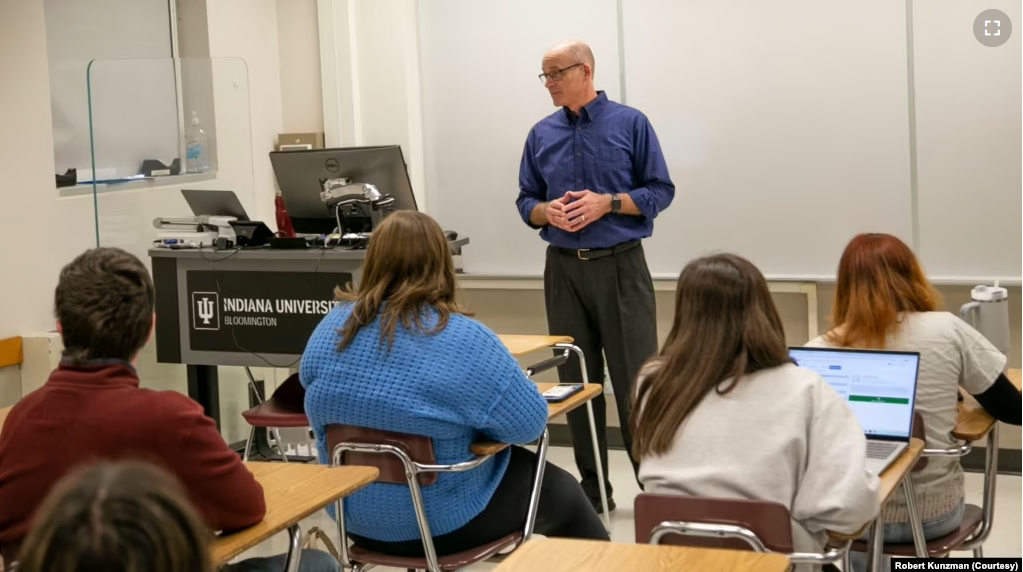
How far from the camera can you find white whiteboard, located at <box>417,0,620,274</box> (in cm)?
559

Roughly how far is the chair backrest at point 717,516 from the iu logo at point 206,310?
276 cm

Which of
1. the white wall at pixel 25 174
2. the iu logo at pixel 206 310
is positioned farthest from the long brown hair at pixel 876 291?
the white wall at pixel 25 174

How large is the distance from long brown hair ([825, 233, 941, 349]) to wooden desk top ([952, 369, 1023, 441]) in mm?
304

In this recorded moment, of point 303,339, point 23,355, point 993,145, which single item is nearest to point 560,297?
point 303,339

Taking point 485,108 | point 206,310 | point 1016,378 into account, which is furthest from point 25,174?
point 1016,378

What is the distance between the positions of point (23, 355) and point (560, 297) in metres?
2.33

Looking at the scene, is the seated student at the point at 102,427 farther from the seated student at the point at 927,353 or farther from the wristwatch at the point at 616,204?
the wristwatch at the point at 616,204

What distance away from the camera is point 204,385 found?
4.81 m

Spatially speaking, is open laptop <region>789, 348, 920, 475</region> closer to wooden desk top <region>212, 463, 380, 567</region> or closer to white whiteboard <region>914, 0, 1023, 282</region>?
wooden desk top <region>212, 463, 380, 567</region>

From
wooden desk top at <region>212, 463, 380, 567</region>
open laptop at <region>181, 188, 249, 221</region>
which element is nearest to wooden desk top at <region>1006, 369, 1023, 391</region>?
wooden desk top at <region>212, 463, 380, 567</region>

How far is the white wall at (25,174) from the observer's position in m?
4.88

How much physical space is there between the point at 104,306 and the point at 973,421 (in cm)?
221

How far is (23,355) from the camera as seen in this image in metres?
4.93

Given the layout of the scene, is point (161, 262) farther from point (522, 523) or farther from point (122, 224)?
point (522, 523)
